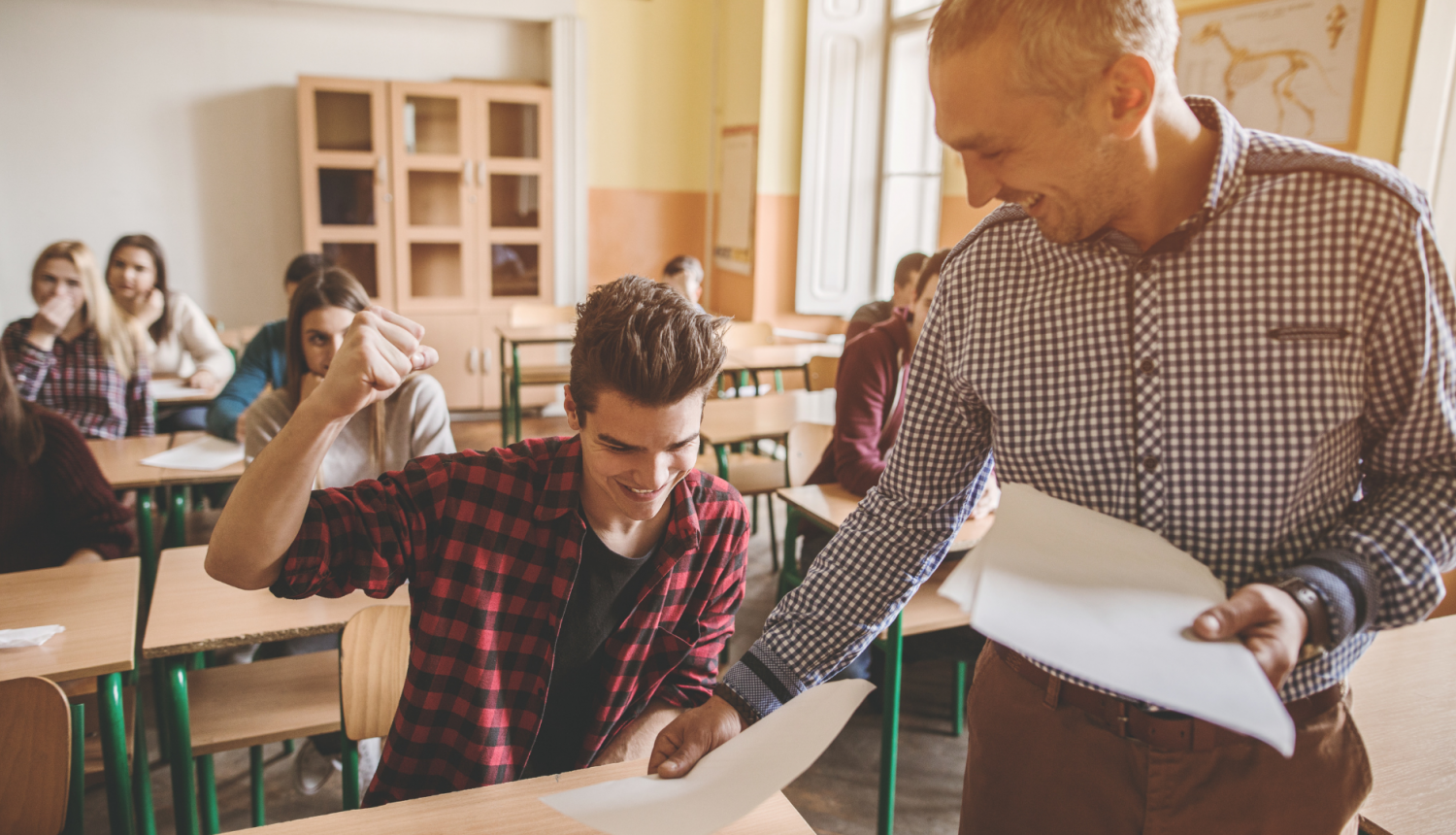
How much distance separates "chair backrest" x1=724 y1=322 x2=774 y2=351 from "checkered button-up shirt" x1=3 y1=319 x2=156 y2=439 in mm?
2828

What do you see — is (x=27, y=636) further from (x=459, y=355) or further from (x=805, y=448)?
(x=459, y=355)

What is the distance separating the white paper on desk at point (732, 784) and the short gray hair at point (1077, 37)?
0.56 m

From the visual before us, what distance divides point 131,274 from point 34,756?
11.3 feet

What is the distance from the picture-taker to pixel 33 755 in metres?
1.23

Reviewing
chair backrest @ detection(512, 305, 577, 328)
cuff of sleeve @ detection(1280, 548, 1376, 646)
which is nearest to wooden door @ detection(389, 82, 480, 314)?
chair backrest @ detection(512, 305, 577, 328)

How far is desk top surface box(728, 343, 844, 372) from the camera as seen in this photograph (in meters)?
4.32

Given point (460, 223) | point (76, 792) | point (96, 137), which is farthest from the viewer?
point (460, 223)

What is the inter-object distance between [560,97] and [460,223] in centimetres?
105

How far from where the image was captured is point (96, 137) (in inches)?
210

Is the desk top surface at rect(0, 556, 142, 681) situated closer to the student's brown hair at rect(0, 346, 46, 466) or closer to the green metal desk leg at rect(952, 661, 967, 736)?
the student's brown hair at rect(0, 346, 46, 466)

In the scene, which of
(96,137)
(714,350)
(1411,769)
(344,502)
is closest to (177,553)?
(344,502)

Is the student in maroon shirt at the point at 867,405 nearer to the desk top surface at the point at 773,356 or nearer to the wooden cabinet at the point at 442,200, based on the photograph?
the desk top surface at the point at 773,356

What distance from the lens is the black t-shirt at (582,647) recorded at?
1.22 m

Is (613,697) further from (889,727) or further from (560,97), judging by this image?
(560,97)
